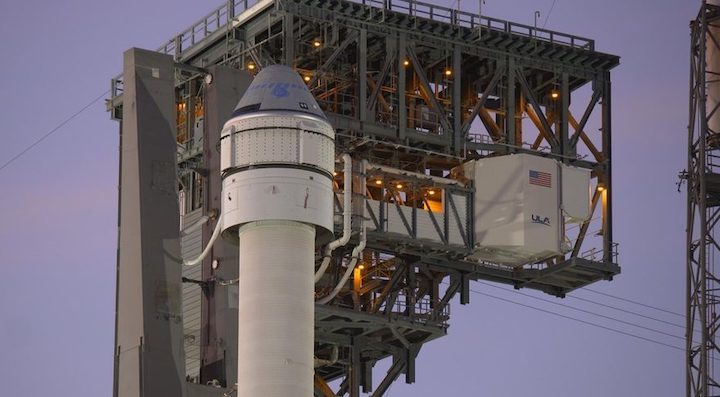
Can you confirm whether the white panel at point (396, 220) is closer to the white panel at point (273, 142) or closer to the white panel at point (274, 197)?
the white panel at point (273, 142)

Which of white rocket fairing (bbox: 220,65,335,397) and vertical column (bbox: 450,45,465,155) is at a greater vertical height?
vertical column (bbox: 450,45,465,155)

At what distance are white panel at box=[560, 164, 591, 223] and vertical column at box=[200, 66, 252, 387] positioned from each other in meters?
22.7

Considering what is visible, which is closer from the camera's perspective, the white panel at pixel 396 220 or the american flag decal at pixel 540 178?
the white panel at pixel 396 220

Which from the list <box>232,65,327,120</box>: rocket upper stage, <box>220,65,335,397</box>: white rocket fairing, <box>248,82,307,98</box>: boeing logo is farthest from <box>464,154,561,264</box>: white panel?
<box>248,82,307,98</box>: boeing logo

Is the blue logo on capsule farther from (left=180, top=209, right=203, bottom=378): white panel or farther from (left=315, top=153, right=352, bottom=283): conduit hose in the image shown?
(left=180, top=209, right=203, bottom=378): white panel

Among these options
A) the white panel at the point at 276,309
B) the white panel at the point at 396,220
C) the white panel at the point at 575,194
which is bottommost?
the white panel at the point at 276,309

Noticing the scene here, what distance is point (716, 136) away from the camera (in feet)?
363

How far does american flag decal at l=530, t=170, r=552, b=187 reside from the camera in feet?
331

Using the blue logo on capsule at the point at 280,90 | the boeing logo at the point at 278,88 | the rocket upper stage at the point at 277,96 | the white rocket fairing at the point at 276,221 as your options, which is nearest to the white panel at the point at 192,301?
the rocket upper stage at the point at 277,96

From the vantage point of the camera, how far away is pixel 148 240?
76250 mm

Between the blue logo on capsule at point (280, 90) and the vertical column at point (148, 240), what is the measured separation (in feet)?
21.3

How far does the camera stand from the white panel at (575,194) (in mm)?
101562

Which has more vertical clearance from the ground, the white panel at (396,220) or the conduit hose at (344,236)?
the white panel at (396,220)

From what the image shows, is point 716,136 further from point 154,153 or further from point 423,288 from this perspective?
point 154,153
